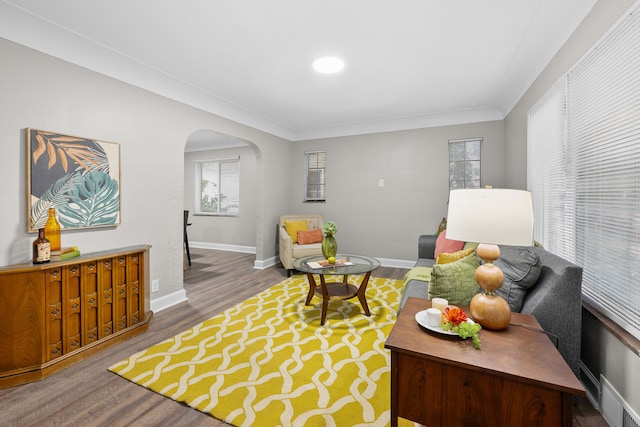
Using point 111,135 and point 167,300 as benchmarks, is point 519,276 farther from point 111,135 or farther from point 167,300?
point 111,135

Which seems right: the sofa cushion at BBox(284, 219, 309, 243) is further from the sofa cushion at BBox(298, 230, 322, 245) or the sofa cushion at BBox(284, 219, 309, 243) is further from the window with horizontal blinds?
the window with horizontal blinds

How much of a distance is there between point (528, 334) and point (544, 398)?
0.36 m

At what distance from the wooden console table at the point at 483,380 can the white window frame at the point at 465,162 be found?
355cm

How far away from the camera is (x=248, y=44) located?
2.50 m

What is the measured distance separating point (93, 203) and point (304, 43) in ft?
7.67

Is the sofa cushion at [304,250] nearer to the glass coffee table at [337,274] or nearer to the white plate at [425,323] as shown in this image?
the glass coffee table at [337,274]

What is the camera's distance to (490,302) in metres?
1.41

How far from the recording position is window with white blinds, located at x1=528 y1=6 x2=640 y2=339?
145 centimetres

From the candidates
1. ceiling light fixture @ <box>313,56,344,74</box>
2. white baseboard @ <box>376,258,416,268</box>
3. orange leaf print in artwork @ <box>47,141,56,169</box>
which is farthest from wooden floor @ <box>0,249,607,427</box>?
white baseboard @ <box>376,258,416,268</box>

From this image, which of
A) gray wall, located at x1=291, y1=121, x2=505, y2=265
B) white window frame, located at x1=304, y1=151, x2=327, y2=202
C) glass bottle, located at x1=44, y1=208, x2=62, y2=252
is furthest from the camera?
white window frame, located at x1=304, y1=151, x2=327, y2=202

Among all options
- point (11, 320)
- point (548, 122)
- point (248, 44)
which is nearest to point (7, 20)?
point (248, 44)

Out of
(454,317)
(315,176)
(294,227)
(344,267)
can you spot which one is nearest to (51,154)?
(344,267)

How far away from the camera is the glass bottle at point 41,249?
204 centimetres

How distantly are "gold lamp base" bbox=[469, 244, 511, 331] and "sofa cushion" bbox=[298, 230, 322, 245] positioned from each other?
340 cm
